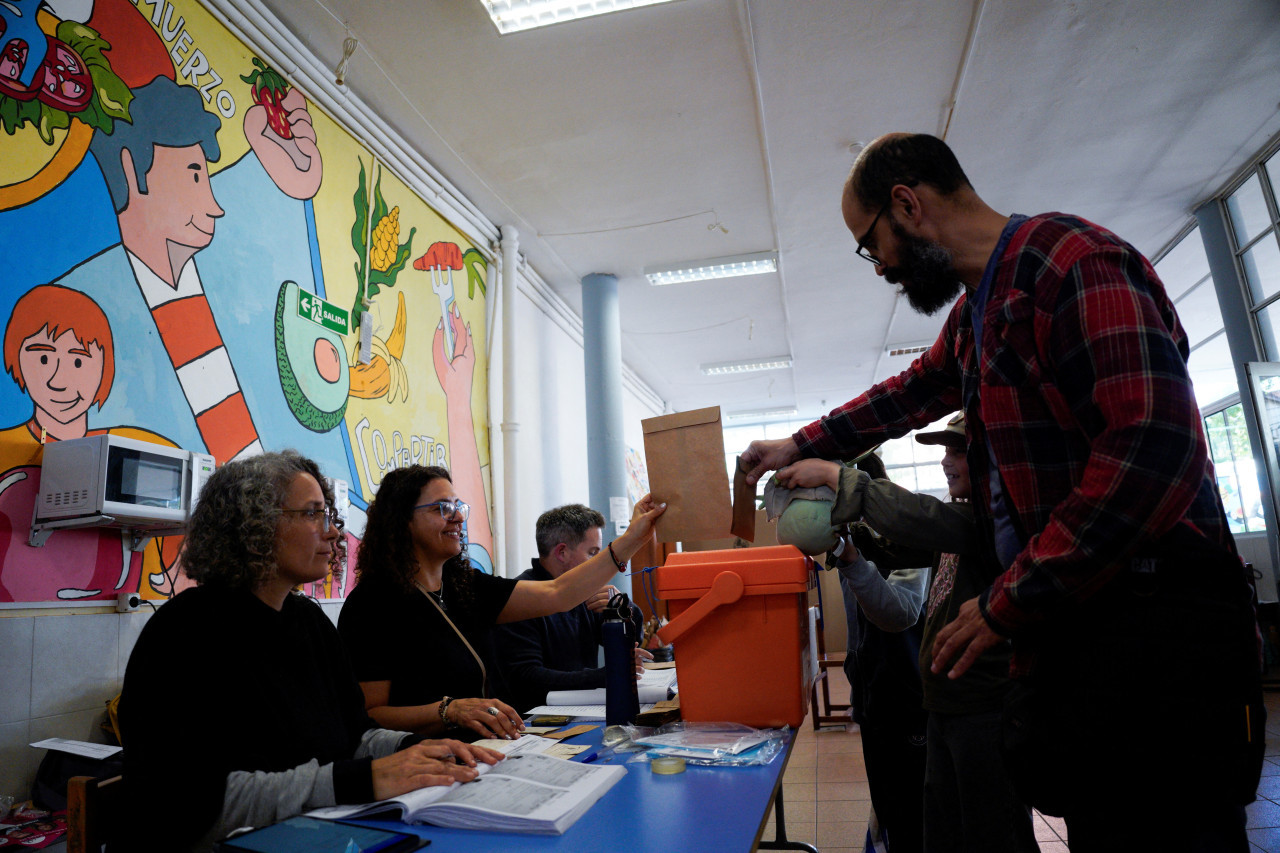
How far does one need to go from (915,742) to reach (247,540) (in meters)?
1.88

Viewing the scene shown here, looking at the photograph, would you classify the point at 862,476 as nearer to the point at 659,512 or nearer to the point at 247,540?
the point at 659,512

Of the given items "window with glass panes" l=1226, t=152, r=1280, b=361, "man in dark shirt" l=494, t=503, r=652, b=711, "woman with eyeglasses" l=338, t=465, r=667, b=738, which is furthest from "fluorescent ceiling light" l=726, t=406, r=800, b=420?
"woman with eyeglasses" l=338, t=465, r=667, b=738

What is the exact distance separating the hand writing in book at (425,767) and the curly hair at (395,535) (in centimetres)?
89

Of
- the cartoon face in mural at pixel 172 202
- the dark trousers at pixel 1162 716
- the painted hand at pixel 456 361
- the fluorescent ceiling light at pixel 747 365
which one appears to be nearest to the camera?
the dark trousers at pixel 1162 716

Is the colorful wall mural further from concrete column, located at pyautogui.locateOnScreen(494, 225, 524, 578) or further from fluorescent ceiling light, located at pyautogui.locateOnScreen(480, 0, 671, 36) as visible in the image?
fluorescent ceiling light, located at pyautogui.locateOnScreen(480, 0, 671, 36)

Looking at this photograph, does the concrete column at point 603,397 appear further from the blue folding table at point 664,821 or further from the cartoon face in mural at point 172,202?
the blue folding table at point 664,821

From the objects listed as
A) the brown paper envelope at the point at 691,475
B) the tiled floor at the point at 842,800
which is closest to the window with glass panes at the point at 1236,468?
the tiled floor at the point at 842,800

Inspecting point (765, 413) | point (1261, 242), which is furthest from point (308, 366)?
point (765, 413)

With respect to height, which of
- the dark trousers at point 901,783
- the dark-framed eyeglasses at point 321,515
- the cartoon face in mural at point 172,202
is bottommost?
the dark trousers at point 901,783

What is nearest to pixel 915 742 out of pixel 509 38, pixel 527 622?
pixel 527 622

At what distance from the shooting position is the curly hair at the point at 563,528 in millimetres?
3277

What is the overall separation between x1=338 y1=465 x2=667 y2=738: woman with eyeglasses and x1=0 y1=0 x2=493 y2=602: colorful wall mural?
3.10 feet

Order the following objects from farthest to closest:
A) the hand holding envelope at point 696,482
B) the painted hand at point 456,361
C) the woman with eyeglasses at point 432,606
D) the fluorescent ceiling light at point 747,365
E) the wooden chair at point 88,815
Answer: the fluorescent ceiling light at point 747,365 < the painted hand at point 456,361 < the woman with eyeglasses at point 432,606 < the hand holding envelope at point 696,482 < the wooden chair at point 88,815

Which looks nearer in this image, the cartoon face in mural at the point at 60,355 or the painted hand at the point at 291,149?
the cartoon face in mural at the point at 60,355
